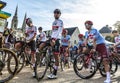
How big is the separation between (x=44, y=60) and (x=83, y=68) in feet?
6.04

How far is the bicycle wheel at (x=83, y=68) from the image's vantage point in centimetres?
873

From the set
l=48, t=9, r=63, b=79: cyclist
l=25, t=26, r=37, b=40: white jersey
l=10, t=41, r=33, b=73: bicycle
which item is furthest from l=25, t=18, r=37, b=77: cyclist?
l=48, t=9, r=63, b=79: cyclist

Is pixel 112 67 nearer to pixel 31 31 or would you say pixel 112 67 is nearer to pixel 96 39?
pixel 96 39

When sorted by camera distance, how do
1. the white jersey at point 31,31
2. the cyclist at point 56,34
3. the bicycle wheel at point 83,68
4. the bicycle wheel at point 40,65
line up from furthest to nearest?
the white jersey at point 31,31 < the bicycle wheel at point 83,68 < the cyclist at point 56,34 < the bicycle wheel at point 40,65

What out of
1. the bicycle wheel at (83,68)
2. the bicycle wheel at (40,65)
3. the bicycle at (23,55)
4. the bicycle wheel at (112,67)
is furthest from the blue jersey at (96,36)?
the bicycle at (23,55)

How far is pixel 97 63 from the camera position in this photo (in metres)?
8.77

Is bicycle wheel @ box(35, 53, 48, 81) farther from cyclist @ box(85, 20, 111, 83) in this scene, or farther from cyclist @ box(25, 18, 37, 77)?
cyclist @ box(85, 20, 111, 83)

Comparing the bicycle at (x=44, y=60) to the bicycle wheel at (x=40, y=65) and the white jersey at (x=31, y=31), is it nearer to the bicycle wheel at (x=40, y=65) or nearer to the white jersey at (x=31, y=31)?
the bicycle wheel at (x=40, y=65)

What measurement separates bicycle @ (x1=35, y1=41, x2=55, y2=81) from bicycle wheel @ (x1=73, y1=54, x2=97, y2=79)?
1195 millimetres

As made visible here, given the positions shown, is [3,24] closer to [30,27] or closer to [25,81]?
[25,81]

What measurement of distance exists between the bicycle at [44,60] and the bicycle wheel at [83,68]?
1.19 meters

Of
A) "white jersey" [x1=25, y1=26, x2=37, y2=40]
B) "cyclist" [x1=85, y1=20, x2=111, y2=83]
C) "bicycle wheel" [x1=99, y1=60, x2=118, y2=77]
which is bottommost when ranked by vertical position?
"bicycle wheel" [x1=99, y1=60, x2=118, y2=77]

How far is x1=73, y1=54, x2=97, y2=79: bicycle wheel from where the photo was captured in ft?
28.7

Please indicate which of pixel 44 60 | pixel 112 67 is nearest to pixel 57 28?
pixel 44 60
